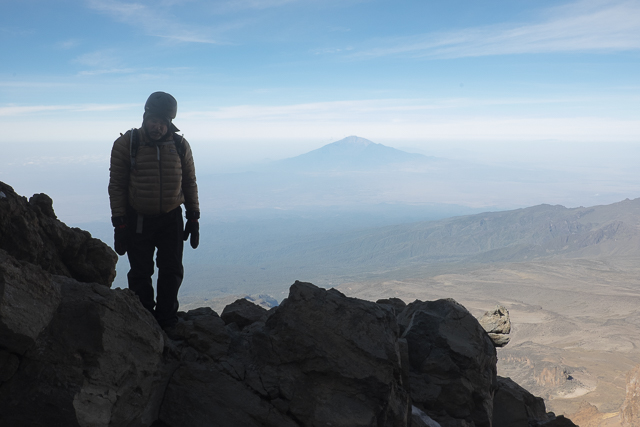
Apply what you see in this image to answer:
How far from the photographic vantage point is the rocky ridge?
4902 mm

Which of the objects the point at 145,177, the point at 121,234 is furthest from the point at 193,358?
the point at 145,177

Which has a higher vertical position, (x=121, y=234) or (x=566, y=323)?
(x=121, y=234)

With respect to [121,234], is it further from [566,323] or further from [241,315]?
[566,323]

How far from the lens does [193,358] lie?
6449mm

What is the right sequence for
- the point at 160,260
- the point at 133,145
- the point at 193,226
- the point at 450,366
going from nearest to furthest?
the point at 133,145, the point at 160,260, the point at 193,226, the point at 450,366

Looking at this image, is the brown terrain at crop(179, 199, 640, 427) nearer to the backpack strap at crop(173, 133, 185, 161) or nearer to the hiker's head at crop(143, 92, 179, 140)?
the backpack strap at crop(173, 133, 185, 161)

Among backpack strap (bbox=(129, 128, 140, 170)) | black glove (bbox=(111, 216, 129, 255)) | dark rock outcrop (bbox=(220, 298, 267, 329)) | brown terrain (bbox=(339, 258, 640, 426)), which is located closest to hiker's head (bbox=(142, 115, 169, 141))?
backpack strap (bbox=(129, 128, 140, 170))

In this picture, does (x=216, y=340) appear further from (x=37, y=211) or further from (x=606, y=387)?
(x=606, y=387)

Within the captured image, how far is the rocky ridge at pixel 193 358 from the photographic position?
4902 mm

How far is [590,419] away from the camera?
37750mm

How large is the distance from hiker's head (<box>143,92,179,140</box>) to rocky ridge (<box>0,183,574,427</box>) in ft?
7.04

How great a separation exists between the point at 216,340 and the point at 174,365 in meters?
0.71

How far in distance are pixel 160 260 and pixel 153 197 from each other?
1.07m

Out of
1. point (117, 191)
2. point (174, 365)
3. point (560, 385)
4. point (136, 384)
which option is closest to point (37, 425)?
point (136, 384)
